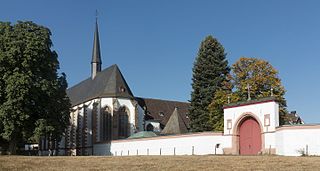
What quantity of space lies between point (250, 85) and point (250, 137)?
14498 millimetres

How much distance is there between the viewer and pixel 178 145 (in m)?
38.1

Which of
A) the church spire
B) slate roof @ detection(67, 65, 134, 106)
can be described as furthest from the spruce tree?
the church spire

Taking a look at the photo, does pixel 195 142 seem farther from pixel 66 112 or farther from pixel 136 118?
pixel 136 118

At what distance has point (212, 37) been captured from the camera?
178 ft

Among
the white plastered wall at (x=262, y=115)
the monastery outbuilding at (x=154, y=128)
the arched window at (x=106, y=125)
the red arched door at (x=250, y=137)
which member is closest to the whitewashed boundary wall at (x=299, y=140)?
the monastery outbuilding at (x=154, y=128)

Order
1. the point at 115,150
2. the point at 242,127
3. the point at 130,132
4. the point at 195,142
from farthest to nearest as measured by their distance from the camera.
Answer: the point at 130,132 < the point at 115,150 < the point at 195,142 < the point at 242,127

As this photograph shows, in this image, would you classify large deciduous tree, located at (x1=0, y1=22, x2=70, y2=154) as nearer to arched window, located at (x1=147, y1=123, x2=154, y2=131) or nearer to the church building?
the church building

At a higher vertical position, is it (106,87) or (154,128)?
(106,87)

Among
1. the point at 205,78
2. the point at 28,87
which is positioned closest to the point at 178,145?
the point at 28,87

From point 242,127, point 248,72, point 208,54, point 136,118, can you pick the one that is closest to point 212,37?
point 208,54

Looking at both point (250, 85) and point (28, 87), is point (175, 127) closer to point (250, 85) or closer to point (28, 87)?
point (250, 85)

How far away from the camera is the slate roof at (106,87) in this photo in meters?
63.2

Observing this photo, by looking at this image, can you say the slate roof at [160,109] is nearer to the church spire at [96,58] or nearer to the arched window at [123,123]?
the arched window at [123,123]

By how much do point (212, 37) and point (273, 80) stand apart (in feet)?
36.4
